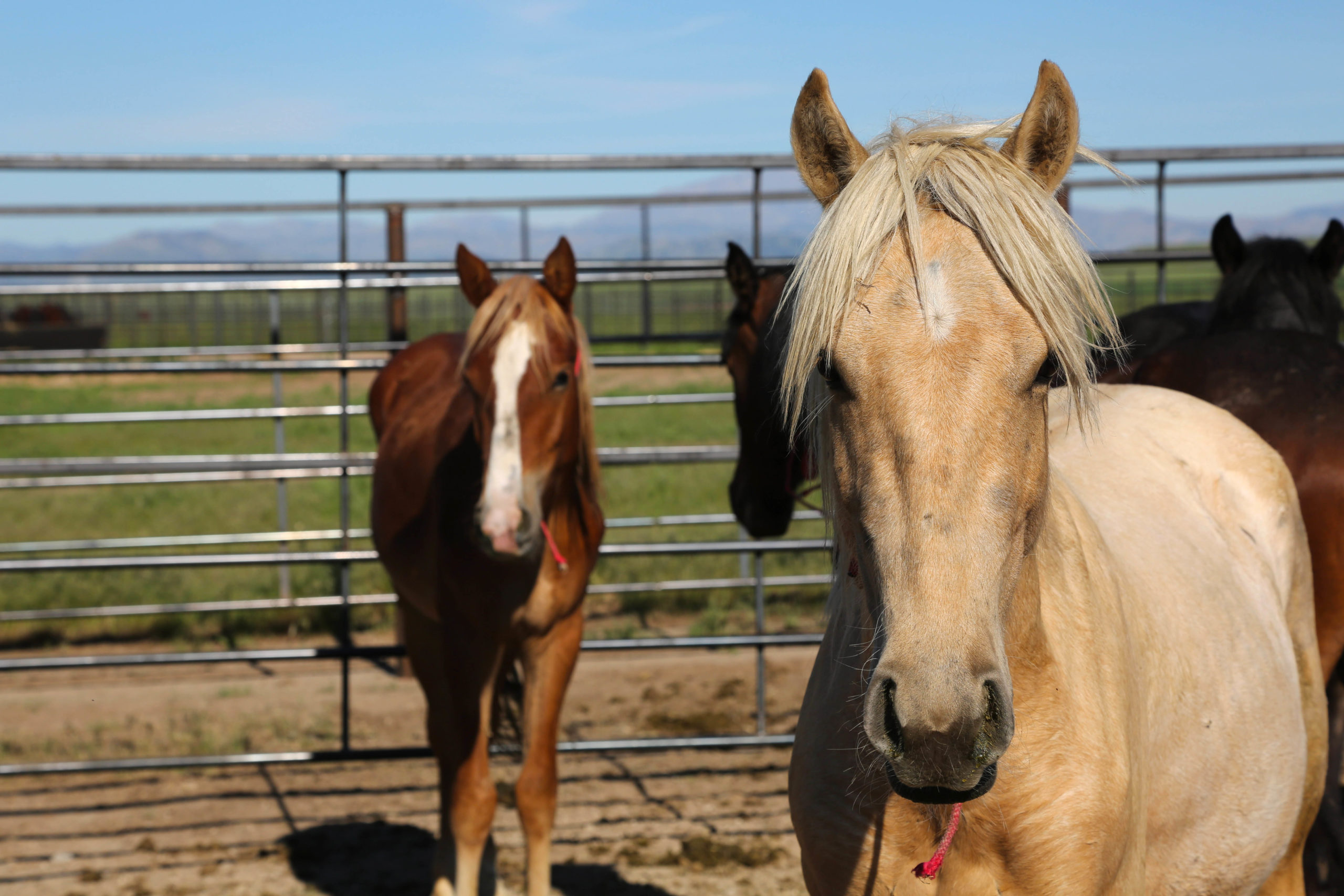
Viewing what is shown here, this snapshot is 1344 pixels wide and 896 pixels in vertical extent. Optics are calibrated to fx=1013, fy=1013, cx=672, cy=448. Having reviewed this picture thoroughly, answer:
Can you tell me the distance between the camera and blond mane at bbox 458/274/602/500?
9.61 feet

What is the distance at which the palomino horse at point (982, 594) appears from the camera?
3.82 ft

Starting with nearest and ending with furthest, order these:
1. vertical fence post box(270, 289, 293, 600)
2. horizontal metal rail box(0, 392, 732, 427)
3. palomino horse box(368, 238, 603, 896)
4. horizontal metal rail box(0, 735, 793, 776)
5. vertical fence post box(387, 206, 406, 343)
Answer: palomino horse box(368, 238, 603, 896), horizontal metal rail box(0, 735, 793, 776), horizontal metal rail box(0, 392, 732, 427), vertical fence post box(387, 206, 406, 343), vertical fence post box(270, 289, 293, 600)

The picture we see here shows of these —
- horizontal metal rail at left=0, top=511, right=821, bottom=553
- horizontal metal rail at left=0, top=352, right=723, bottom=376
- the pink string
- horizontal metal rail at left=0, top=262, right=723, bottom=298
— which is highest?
horizontal metal rail at left=0, top=262, right=723, bottom=298

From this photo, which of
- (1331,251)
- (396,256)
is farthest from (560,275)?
(1331,251)

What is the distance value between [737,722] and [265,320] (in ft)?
73.7

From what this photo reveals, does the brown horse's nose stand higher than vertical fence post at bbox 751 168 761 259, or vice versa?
vertical fence post at bbox 751 168 761 259

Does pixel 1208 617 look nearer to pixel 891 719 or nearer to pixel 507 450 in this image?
pixel 891 719

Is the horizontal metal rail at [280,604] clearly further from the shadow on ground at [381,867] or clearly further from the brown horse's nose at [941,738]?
the brown horse's nose at [941,738]

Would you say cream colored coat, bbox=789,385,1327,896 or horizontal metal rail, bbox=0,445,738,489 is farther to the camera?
horizontal metal rail, bbox=0,445,738,489

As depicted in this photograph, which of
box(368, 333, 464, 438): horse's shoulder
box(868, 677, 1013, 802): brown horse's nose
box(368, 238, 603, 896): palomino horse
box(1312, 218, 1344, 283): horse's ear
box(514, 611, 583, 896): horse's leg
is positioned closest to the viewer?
box(868, 677, 1013, 802): brown horse's nose

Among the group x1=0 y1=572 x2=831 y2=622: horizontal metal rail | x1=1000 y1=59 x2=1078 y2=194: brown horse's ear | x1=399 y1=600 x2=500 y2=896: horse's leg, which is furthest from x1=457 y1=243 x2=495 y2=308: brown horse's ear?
x1=1000 y1=59 x2=1078 y2=194: brown horse's ear

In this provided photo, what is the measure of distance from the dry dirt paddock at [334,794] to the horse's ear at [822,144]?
2586 mm

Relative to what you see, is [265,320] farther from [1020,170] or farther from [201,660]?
[1020,170]

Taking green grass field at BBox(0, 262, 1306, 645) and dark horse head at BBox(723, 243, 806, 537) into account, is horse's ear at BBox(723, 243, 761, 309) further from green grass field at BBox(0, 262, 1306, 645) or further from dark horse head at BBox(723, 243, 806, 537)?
green grass field at BBox(0, 262, 1306, 645)
